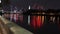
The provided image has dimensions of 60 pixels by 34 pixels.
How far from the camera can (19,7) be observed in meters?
9.92

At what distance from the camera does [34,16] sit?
8219 mm

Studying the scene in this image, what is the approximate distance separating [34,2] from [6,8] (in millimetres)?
2140

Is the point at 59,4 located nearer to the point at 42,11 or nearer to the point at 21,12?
the point at 42,11

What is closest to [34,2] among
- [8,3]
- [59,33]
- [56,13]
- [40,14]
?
[8,3]

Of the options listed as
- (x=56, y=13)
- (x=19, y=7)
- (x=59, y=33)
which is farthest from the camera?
(x=19, y=7)

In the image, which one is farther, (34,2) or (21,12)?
(34,2)

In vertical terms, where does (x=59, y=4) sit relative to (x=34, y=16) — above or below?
above

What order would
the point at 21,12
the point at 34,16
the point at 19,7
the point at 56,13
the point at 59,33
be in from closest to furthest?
the point at 59,33
the point at 56,13
the point at 34,16
the point at 21,12
the point at 19,7

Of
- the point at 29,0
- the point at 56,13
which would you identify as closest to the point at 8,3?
the point at 29,0

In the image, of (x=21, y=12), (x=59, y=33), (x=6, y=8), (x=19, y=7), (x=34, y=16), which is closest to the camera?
(x=59, y=33)

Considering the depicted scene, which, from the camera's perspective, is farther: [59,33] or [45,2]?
[45,2]

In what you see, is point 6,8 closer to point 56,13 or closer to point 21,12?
point 21,12

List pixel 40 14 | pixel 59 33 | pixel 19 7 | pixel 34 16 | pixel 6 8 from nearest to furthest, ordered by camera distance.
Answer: pixel 59 33, pixel 40 14, pixel 34 16, pixel 19 7, pixel 6 8

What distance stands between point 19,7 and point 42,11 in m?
2.32
